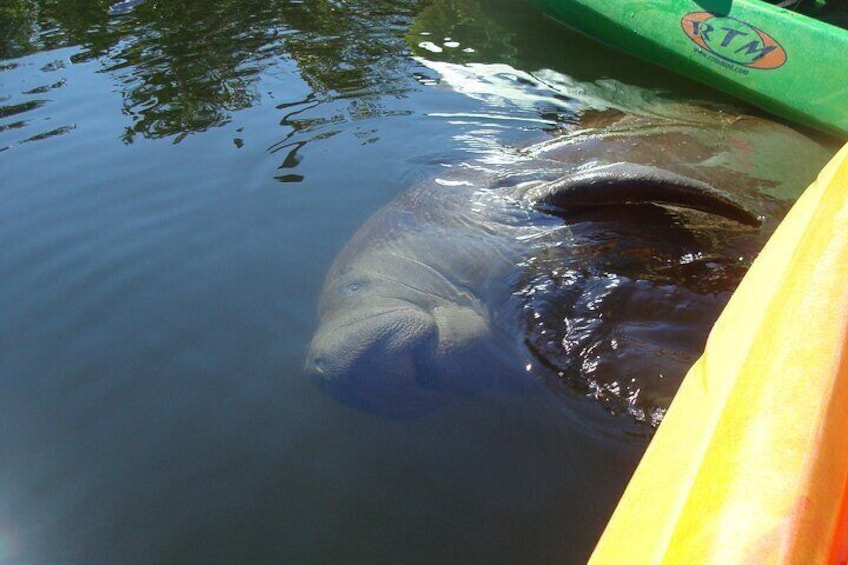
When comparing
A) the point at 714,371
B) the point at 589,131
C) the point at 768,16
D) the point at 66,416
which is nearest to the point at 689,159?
the point at 589,131

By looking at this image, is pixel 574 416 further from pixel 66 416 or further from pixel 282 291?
pixel 66 416

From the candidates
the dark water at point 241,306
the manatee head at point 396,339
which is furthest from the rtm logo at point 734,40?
the manatee head at point 396,339

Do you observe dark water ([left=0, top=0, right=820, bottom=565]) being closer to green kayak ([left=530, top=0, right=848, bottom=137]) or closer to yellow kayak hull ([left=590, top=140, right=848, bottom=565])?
green kayak ([left=530, top=0, right=848, bottom=137])

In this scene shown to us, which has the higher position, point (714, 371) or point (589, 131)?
point (714, 371)

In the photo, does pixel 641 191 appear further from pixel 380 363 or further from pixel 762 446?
pixel 762 446

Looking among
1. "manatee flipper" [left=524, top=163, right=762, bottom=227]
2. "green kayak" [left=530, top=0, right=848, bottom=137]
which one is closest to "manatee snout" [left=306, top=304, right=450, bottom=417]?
"manatee flipper" [left=524, top=163, right=762, bottom=227]

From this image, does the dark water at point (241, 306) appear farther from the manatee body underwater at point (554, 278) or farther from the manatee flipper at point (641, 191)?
the manatee flipper at point (641, 191)

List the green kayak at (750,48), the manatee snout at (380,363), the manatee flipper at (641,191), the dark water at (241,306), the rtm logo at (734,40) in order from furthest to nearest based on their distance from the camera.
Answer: the rtm logo at (734,40), the green kayak at (750,48), the manatee flipper at (641,191), the manatee snout at (380,363), the dark water at (241,306)

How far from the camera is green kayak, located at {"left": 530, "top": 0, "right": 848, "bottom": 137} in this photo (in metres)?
6.00

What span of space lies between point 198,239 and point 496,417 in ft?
8.75

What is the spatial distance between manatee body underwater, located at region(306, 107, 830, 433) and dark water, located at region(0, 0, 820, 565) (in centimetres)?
19

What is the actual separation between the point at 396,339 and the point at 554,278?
3.43 ft

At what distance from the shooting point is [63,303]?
456 centimetres

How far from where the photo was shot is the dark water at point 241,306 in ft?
9.93
